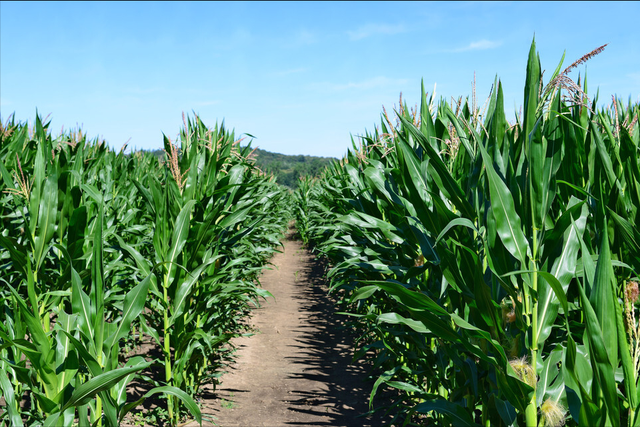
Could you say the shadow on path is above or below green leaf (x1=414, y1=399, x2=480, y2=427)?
below

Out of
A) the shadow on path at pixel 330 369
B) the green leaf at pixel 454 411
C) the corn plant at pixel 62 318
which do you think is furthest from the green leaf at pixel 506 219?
the shadow on path at pixel 330 369

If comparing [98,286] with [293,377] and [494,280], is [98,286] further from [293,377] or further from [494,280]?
[293,377]

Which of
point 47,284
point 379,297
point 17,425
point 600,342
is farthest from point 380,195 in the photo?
point 47,284

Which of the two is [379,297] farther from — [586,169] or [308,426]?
[586,169]

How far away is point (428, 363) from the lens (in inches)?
123

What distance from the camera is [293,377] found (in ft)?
17.4

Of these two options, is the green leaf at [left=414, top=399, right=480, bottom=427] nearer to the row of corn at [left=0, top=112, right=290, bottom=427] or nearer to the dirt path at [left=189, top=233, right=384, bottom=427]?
the row of corn at [left=0, top=112, right=290, bottom=427]

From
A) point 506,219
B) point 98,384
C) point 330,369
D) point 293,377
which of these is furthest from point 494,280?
point 330,369

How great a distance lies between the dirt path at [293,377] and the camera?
429cm

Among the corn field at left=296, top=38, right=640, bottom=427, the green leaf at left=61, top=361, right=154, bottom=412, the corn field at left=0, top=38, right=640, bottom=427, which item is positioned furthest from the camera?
the green leaf at left=61, top=361, right=154, bottom=412

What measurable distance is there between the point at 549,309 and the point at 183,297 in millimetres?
2645

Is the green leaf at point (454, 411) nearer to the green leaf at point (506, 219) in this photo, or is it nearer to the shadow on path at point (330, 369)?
the green leaf at point (506, 219)

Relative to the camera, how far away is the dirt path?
429cm

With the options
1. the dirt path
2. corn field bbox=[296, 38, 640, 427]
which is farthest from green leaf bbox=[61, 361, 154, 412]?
the dirt path
